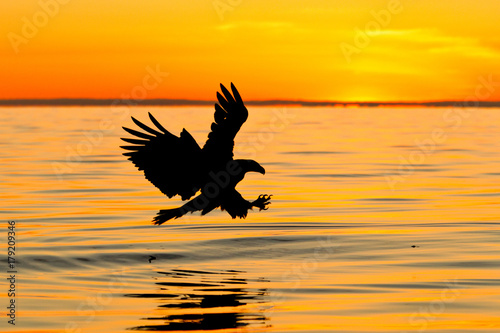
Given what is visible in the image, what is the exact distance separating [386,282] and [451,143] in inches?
1364

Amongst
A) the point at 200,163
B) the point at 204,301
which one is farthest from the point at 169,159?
the point at 204,301

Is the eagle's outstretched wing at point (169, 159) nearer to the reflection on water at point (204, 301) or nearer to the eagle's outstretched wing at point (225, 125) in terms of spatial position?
the eagle's outstretched wing at point (225, 125)

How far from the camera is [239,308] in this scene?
11.1 m

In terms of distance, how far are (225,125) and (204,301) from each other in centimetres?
348

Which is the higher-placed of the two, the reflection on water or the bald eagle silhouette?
the bald eagle silhouette

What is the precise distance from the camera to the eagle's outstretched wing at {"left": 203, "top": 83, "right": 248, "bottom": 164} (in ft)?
45.4

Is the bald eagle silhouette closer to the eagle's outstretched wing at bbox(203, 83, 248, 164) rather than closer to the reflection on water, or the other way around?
the eagle's outstretched wing at bbox(203, 83, 248, 164)

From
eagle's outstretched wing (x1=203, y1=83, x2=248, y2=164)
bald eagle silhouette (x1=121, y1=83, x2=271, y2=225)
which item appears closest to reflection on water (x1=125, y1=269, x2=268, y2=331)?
bald eagle silhouette (x1=121, y1=83, x2=271, y2=225)

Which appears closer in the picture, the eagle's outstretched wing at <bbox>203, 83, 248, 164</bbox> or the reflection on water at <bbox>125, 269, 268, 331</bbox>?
the reflection on water at <bbox>125, 269, 268, 331</bbox>

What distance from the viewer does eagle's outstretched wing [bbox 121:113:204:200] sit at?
1379 cm

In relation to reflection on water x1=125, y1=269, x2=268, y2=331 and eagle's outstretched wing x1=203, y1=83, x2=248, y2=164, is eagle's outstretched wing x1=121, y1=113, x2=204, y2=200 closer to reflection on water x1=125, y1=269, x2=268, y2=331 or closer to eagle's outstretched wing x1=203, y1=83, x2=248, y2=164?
eagle's outstretched wing x1=203, y1=83, x2=248, y2=164

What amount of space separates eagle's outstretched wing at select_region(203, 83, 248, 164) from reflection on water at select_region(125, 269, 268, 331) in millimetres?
1930

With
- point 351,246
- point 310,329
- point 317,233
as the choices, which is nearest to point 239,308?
point 310,329

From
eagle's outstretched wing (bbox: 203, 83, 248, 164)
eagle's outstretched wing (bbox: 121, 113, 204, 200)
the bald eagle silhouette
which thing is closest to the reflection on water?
the bald eagle silhouette
